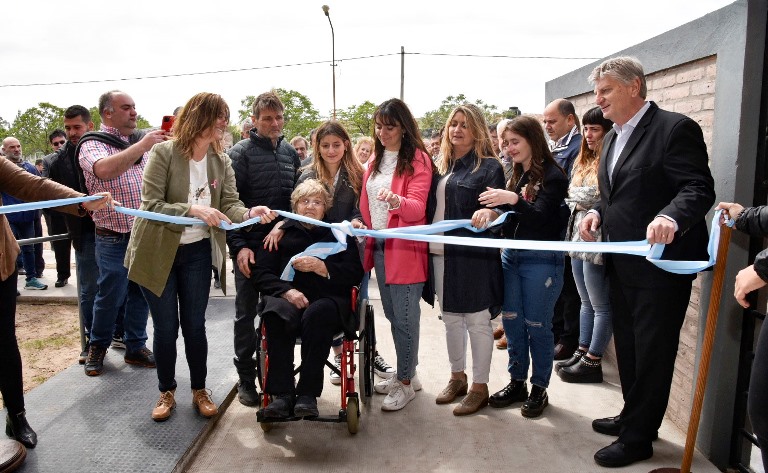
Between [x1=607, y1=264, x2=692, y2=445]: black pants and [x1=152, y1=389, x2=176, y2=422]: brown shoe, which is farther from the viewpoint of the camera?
[x1=152, y1=389, x2=176, y2=422]: brown shoe

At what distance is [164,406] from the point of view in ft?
11.6

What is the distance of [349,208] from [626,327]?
1.83m

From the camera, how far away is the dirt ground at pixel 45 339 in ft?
16.5

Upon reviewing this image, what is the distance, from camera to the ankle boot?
123 inches

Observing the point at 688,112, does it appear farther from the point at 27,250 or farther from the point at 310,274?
the point at 27,250

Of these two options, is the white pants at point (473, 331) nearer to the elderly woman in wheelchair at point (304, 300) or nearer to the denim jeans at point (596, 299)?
the elderly woman in wheelchair at point (304, 300)

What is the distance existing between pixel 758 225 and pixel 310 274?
91.5 inches

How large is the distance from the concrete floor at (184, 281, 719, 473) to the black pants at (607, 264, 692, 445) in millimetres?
282

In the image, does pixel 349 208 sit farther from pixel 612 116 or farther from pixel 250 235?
pixel 612 116

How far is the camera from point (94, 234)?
4477 mm

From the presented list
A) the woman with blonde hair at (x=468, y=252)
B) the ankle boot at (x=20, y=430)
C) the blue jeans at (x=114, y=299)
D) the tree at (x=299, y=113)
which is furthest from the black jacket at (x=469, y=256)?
the tree at (x=299, y=113)

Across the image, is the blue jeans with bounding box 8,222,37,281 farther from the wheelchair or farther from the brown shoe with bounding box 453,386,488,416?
the brown shoe with bounding box 453,386,488,416

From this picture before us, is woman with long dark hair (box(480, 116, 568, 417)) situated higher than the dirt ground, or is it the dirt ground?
woman with long dark hair (box(480, 116, 568, 417))

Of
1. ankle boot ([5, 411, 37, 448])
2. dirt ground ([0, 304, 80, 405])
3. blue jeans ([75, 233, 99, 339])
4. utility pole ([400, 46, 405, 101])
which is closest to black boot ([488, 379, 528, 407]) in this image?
ankle boot ([5, 411, 37, 448])
